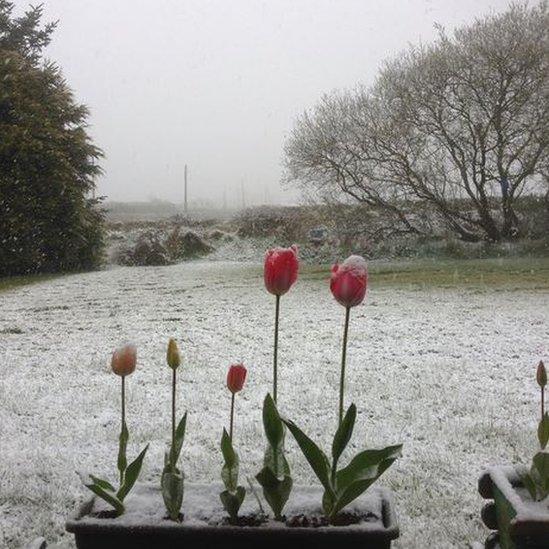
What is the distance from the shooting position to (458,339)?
5875mm

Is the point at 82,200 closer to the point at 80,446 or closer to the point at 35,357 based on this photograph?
the point at 35,357

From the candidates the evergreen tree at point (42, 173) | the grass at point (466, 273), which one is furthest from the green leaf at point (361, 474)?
the evergreen tree at point (42, 173)

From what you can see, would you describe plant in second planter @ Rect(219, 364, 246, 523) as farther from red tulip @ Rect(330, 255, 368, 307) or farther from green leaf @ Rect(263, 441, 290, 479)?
red tulip @ Rect(330, 255, 368, 307)

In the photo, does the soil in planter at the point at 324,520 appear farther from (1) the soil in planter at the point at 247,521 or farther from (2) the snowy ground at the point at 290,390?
(2) the snowy ground at the point at 290,390

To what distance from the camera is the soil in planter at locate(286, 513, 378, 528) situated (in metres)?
1.46

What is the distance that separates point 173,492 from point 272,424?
29cm

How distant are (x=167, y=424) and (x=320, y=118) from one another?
15110mm

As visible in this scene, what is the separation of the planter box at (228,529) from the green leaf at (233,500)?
0.11 ft

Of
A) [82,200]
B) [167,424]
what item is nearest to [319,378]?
[167,424]

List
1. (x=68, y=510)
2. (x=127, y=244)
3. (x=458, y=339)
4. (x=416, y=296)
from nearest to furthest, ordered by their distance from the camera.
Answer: (x=68, y=510) → (x=458, y=339) → (x=416, y=296) → (x=127, y=244)

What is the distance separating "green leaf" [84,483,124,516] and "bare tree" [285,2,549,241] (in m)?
15.8

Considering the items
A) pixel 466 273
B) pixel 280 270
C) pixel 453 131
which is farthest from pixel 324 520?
pixel 453 131

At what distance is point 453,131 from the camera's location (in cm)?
1609

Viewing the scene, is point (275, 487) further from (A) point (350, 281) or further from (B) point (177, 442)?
(A) point (350, 281)
